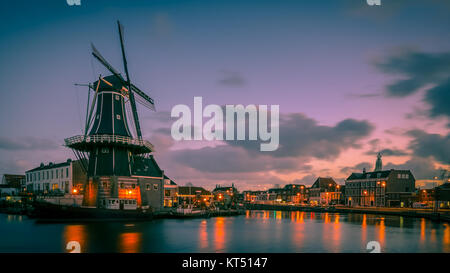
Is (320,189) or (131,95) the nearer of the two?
(131,95)

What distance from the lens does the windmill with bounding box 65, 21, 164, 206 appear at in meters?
46.0

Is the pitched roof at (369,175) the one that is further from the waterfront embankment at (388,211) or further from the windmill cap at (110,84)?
the windmill cap at (110,84)

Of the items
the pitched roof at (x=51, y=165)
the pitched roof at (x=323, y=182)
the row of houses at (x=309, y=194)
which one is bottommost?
the row of houses at (x=309, y=194)

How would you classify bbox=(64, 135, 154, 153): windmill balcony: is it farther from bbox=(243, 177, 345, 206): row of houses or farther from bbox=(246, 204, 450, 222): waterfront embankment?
bbox=(243, 177, 345, 206): row of houses

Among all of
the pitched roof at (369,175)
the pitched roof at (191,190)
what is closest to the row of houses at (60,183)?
the pitched roof at (191,190)

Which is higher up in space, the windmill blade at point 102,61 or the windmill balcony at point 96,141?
the windmill blade at point 102,61

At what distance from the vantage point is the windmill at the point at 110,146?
Result: 151 feet

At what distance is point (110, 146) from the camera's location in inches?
1850

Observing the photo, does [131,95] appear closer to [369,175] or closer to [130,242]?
[130,242]

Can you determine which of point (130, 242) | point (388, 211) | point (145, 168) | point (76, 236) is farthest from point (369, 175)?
point (76, 236)

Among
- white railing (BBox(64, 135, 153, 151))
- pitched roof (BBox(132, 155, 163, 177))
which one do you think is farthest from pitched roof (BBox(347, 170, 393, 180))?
white railing (BBox(64, 135, 153, 151))

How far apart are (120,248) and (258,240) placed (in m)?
13.5
